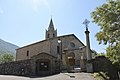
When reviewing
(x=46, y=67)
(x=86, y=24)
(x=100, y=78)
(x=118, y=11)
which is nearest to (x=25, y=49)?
(x=46, y=67)

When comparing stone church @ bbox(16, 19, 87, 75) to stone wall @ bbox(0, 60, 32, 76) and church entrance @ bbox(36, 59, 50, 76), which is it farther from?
stone wall @ bbox(0, 60, 32, 76)

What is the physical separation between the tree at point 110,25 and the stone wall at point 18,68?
13502 mm

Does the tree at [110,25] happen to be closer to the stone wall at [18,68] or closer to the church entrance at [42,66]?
the church entrance at [42,66]

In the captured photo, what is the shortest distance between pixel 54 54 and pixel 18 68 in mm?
12443

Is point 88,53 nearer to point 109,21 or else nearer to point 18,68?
point 109,21

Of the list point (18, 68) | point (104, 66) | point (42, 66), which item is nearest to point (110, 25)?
point (104, 66)

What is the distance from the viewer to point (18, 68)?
86.6 ft

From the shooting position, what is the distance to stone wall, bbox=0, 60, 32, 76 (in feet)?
82.4

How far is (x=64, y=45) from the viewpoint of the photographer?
126 feet

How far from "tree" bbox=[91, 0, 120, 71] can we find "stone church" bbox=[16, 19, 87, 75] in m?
7.29

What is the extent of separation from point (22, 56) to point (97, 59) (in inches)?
1065

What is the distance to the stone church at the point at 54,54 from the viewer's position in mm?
24533

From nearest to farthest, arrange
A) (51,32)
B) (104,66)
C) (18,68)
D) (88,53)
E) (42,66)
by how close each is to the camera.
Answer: (104,66)
(88,53)
(42,66)
(18,68)
(51,32)

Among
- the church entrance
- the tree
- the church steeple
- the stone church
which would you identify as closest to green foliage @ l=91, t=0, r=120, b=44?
the tree
